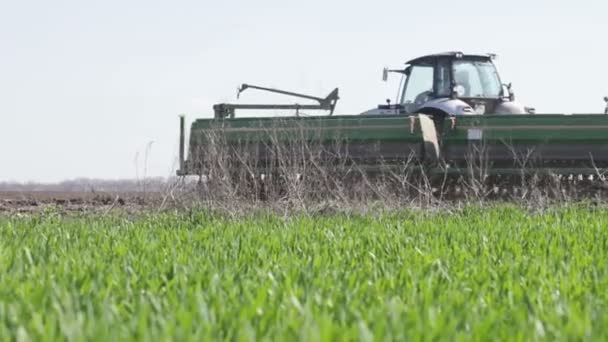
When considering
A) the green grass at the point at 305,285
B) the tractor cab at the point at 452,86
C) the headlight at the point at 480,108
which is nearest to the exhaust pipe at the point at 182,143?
the tractor cab at the point at 452,86

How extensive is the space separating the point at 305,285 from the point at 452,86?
11530mm

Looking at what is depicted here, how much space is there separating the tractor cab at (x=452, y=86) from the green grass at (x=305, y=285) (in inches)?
291

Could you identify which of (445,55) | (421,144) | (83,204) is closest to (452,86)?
(445,55)

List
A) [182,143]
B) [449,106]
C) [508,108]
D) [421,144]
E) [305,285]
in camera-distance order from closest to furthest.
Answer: [305,285] < [421,144] < [449,106] < [182,143] < [508,108]

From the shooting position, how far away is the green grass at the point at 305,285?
9.61ft

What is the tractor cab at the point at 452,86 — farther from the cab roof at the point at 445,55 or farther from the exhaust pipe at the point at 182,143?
the exhaust pipe at the point at 182,143

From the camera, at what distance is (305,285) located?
4.21m

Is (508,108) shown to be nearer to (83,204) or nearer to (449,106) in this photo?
(449,106)

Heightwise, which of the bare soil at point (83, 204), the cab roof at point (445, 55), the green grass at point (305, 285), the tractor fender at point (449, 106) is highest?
the cab roof at point (445, 55)

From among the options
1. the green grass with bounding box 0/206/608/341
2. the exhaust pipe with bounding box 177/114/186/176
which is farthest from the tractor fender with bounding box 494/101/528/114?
the green grass with bounding box 0/206/608/341

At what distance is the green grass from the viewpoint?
115 inches

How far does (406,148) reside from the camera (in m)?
14.0

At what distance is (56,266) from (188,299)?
1.49 meters

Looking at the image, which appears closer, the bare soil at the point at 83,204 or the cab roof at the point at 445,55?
the bare soil at the point at 83,204
